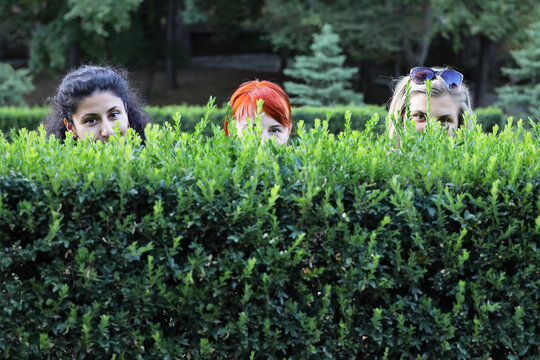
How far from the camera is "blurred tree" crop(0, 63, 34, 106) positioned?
19.1 meters

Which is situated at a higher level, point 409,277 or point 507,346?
point 409,277

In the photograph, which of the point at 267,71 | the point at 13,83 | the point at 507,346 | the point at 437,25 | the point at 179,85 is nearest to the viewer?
the point at 507,346

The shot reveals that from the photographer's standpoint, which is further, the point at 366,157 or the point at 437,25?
the point at 437,25

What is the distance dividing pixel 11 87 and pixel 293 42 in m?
12.6

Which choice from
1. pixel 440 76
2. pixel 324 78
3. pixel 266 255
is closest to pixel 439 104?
pixel 440 76

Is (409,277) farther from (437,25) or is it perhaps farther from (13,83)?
(437,25)

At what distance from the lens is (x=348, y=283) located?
265 centimetres

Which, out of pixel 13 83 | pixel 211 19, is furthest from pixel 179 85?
pixel 13 83

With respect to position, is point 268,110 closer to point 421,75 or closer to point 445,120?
point 421,75

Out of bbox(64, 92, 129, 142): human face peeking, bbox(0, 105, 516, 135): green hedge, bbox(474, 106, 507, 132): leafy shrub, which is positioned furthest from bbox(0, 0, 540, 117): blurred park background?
bbox(64, 92, 129, 142): human face peeking

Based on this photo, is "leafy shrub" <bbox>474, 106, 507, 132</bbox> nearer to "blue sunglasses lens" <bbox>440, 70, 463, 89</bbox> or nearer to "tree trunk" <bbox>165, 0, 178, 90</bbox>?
"blue sunglasses lens" <bbox>440, 70, 463, 89</bbox>

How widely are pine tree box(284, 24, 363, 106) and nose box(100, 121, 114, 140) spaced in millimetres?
14714

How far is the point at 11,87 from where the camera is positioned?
19422 millimetres

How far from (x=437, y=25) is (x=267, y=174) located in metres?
21.2
